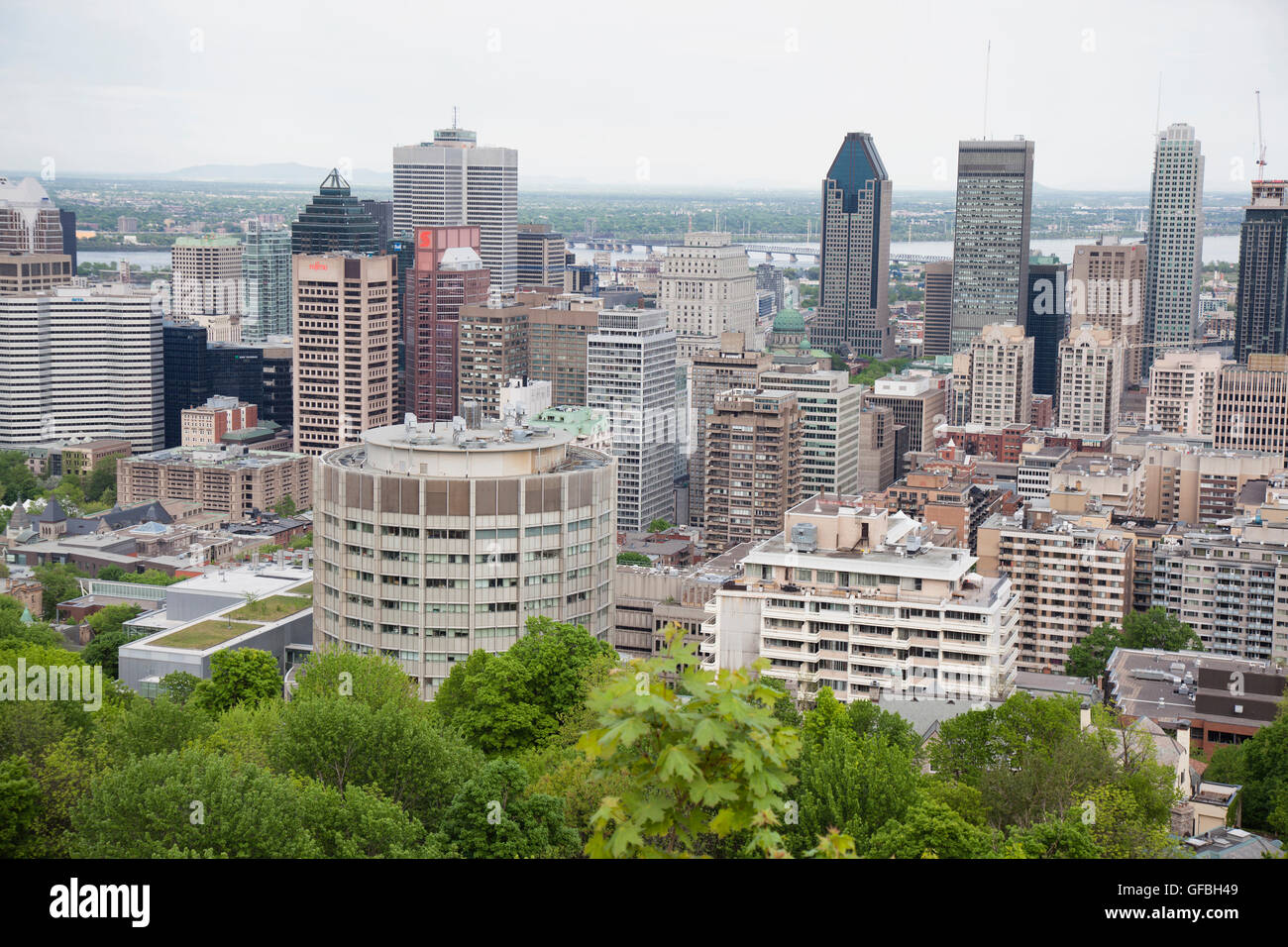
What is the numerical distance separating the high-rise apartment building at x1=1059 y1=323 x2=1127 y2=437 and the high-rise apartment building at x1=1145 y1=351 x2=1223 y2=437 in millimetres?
2018

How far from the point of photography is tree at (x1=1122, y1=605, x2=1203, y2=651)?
40250 millimetres

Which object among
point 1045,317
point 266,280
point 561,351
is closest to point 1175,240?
point 1045,317

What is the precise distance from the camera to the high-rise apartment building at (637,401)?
213 ft

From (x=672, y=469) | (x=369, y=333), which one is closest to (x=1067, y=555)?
(x=672, y=469)

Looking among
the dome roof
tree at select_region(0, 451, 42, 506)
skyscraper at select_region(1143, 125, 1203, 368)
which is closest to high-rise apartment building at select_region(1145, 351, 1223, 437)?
skyscraper at select_region(1143, 125, 1203, 368)

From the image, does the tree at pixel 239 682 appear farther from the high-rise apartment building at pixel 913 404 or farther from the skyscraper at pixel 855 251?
the skyscraper at pixel 855 251

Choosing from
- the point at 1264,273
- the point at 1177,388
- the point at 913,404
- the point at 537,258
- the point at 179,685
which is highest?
the point at 537,258

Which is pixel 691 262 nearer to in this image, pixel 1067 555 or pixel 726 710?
pixel 1067 555

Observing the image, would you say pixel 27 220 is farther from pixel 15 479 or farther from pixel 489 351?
pixel 489 351

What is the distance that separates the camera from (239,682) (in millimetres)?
25828

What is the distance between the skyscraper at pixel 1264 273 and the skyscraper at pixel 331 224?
47178 millimetres

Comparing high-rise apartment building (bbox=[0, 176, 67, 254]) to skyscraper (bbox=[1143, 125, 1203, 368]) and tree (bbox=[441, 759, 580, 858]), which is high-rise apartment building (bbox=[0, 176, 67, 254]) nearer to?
skyscraper (bbox=[1143, 125, 1203, 368])

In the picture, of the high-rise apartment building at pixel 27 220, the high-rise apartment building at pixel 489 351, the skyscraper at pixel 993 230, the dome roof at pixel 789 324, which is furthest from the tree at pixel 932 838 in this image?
the skyscraper at pixel 993 230

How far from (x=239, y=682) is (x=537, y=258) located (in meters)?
91.7
